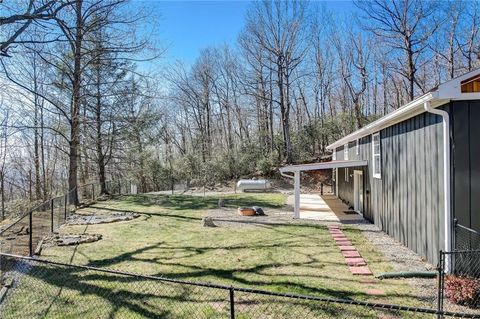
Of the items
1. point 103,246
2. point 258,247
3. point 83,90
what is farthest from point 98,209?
point 258,247

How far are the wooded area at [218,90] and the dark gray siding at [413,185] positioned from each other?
852 cm

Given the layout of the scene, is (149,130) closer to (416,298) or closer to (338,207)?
(338,207)

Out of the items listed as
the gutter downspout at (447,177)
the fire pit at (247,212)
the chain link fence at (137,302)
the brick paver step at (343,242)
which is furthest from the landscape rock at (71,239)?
the gutter downspout at (447,177)

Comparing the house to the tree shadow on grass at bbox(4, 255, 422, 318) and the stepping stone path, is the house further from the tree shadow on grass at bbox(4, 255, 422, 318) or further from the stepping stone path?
the tree shadow on grass at bbox(4, 255, 422, 318)

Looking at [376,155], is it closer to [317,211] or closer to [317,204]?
[317,211]

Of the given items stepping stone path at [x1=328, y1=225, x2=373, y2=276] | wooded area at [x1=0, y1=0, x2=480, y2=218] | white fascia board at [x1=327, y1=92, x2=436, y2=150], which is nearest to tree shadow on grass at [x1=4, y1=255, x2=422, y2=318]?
stepping stone path at [x1=328, y1=225, x2=373, y2=276]

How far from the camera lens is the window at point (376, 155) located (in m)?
10.7

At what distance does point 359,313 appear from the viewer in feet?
15.3

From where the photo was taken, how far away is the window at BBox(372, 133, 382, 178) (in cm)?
1069

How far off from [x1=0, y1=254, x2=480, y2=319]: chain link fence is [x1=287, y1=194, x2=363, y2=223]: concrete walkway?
7.63m

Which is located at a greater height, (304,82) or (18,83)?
(304,82)

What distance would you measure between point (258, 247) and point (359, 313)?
13.2 feet

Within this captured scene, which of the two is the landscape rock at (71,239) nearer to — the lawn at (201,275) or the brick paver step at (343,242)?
the lawn at (201,275)

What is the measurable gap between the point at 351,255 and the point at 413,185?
209 cm
